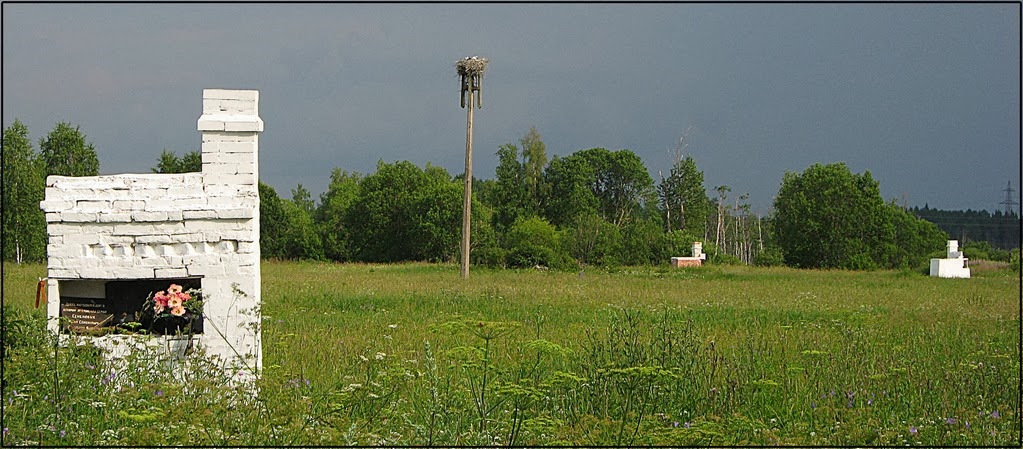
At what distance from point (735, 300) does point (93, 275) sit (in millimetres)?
17573

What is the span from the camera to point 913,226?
74.1 meters

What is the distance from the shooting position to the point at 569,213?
71375 millimetres

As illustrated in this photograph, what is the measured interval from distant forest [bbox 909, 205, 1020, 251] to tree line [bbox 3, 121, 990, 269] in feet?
17.1

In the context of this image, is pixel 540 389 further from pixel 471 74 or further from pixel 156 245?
pixel 471 74

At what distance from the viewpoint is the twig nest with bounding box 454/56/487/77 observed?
34312 mm

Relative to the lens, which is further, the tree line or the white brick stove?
the tree line

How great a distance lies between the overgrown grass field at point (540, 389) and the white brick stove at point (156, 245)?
499 mm

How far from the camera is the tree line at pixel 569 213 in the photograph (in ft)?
174

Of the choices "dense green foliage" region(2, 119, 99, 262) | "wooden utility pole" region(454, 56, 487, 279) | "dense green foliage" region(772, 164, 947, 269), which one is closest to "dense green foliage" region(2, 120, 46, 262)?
"dense green foliage" region(2, 119, 99, 262)

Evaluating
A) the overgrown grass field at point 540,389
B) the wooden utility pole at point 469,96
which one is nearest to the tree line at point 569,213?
the wooden utility pole at point 469,96

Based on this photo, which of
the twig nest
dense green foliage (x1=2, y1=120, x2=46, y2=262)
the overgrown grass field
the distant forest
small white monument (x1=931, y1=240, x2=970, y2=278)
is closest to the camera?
the overgrown grass field

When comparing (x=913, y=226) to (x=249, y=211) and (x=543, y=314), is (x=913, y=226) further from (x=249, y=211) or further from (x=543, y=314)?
(x=249, y=211)

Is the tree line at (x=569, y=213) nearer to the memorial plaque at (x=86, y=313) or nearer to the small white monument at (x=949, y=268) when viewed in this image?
the small white monument at (x=949, y=268)

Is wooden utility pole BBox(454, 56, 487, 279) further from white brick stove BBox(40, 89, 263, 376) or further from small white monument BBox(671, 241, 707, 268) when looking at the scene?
white brick stove BBox(40, 89, 263, 376)
